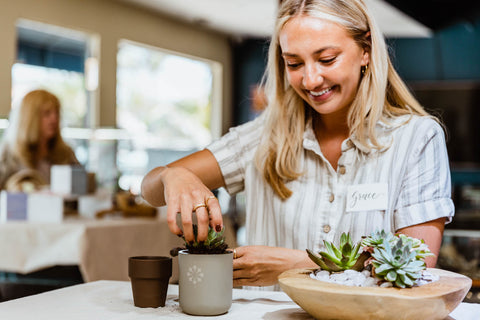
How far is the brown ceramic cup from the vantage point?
1058 mm

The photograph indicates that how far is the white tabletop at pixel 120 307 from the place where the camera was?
3.27ft

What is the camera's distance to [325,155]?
5.01 ft

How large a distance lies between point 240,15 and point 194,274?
6697 mm

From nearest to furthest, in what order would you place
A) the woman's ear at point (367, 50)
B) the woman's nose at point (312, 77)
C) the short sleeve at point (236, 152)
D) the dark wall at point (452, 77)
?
the woman's nose at point (312, 77) < the woman's ear at point (367, 50) < the short sleeve at point (236, 152) < the dark wall at point (452, 77)

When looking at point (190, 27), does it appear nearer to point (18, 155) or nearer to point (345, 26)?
point (18, 155)

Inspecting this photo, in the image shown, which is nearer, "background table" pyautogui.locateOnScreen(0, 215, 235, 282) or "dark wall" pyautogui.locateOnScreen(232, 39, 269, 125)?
"background table" pyautogui.locateOnScreen(0, 215, 235, 282)

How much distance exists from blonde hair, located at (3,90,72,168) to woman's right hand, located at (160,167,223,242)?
113 inches

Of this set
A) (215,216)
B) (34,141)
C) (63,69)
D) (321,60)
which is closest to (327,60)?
(321,60)

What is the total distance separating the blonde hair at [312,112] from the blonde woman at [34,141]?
8.11 feet

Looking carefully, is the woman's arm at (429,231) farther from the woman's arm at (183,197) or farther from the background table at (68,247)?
the background table at (68,247)

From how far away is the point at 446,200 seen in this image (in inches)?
53.2

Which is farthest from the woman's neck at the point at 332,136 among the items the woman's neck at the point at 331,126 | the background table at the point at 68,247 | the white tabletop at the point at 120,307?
the background table at the point at 68,247

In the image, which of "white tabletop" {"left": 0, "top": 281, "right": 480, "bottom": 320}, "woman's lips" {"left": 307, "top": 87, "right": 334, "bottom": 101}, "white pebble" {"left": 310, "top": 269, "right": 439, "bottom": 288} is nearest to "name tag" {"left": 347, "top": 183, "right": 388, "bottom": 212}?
"woman's lips" {"left": 307, "top": 87, "right": 334, "bottom": 101}

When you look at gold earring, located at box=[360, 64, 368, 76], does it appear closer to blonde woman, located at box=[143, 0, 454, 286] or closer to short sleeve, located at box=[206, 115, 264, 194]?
blonde woman, located at box=[143, 0, 454, 286]
